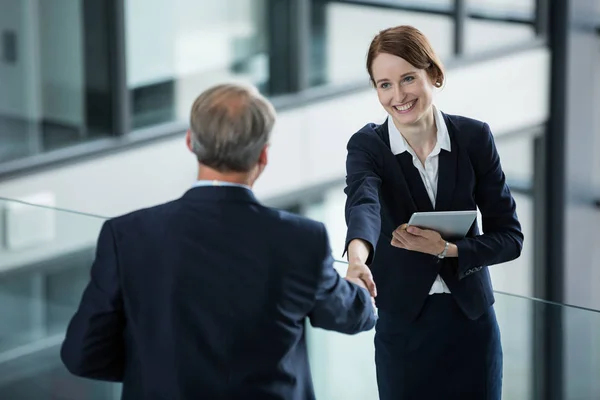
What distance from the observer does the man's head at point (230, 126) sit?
2451 mm

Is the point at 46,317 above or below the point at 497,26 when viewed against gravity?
below

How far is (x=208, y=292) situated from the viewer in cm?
251

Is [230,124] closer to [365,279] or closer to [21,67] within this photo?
[365,279]

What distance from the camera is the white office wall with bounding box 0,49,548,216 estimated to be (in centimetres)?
789

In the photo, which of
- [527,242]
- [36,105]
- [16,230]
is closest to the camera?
[16,230]

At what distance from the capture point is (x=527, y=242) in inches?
506

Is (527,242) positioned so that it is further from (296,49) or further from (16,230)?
(16,230)

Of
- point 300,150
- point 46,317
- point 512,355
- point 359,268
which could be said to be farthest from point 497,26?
point 359,268

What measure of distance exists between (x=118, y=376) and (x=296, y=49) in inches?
278

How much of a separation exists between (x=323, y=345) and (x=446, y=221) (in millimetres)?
648

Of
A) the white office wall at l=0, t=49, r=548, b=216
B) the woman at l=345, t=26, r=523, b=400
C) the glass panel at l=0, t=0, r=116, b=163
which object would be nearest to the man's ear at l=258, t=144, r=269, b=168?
the woman at l=345, t=26, r=523, b=400

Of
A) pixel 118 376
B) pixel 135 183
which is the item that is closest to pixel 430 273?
pixel 118 376

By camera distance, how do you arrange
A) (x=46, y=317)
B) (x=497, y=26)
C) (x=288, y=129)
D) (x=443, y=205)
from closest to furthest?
(x=443, y=205)
(x=46, y=317)
(x=288, y=129)
(x=497, y=26)

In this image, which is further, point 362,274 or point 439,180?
point 439,180
